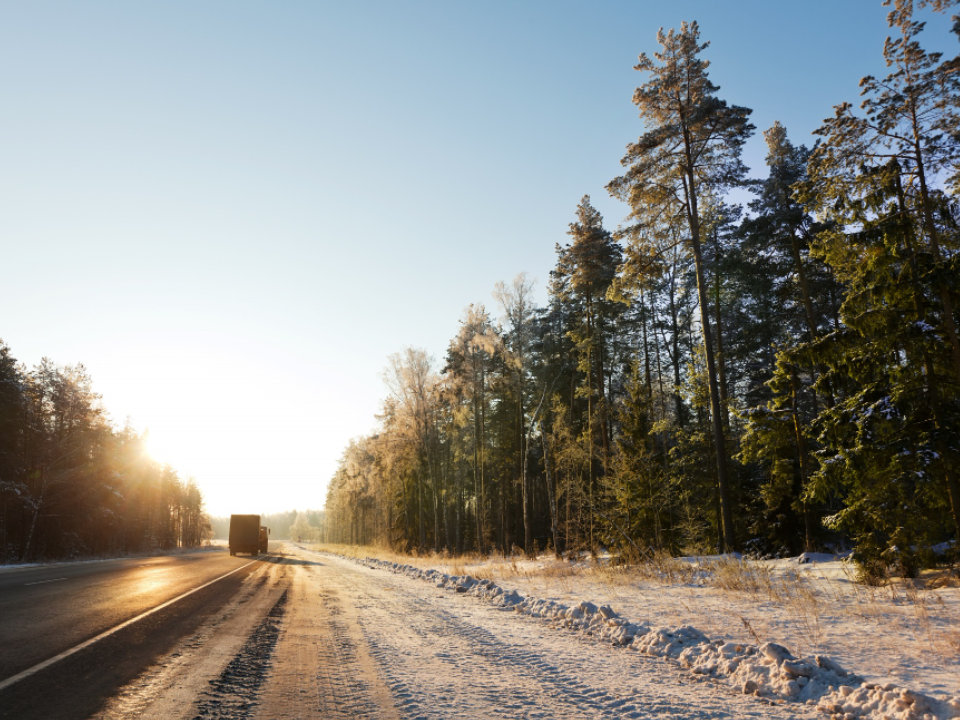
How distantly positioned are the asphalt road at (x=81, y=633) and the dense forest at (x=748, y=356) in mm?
10460

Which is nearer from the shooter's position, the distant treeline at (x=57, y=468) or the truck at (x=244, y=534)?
the distant treeline at (x=57, y=468)

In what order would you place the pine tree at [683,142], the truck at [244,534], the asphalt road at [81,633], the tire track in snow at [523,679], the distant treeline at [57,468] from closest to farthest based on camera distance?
the tire track in snow at [523,679]
the asphalt road at [81,633]
the pine tree at [683,142]
the distant treeline at [57,468]
the truck at [244,534]

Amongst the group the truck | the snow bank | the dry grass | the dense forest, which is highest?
the dense forest

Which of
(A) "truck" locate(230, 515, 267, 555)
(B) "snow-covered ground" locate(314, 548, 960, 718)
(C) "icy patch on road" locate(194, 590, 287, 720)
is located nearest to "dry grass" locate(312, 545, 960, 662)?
(B) "snow-covered ground" locate(314, 548, 960, 718)

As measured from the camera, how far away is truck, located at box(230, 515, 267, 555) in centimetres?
3894

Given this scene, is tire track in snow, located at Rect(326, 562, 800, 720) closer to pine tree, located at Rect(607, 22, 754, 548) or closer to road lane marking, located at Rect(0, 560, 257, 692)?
road lane marking, located at Rect(0, 560, 257, 692)

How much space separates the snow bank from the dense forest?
6.81m

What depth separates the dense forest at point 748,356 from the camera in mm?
11234

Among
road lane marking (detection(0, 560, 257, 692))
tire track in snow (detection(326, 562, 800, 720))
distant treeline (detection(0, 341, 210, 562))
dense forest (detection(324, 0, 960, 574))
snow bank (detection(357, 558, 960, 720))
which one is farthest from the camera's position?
distant treeline (detection(0, 341, 210, 562))

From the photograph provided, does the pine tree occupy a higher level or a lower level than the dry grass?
higher

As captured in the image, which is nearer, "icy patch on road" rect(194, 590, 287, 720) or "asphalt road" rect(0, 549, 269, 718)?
"icy patch on road" rect(194, 590, 287, 720)

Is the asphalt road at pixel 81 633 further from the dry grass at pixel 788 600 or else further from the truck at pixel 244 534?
the truck at pixel 244 534

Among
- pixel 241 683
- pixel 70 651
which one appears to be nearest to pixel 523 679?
pixel 241 683

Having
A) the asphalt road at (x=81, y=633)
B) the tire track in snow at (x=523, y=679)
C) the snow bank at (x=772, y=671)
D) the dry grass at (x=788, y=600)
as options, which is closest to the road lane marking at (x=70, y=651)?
the asphalt road at (x=81, y=633)
